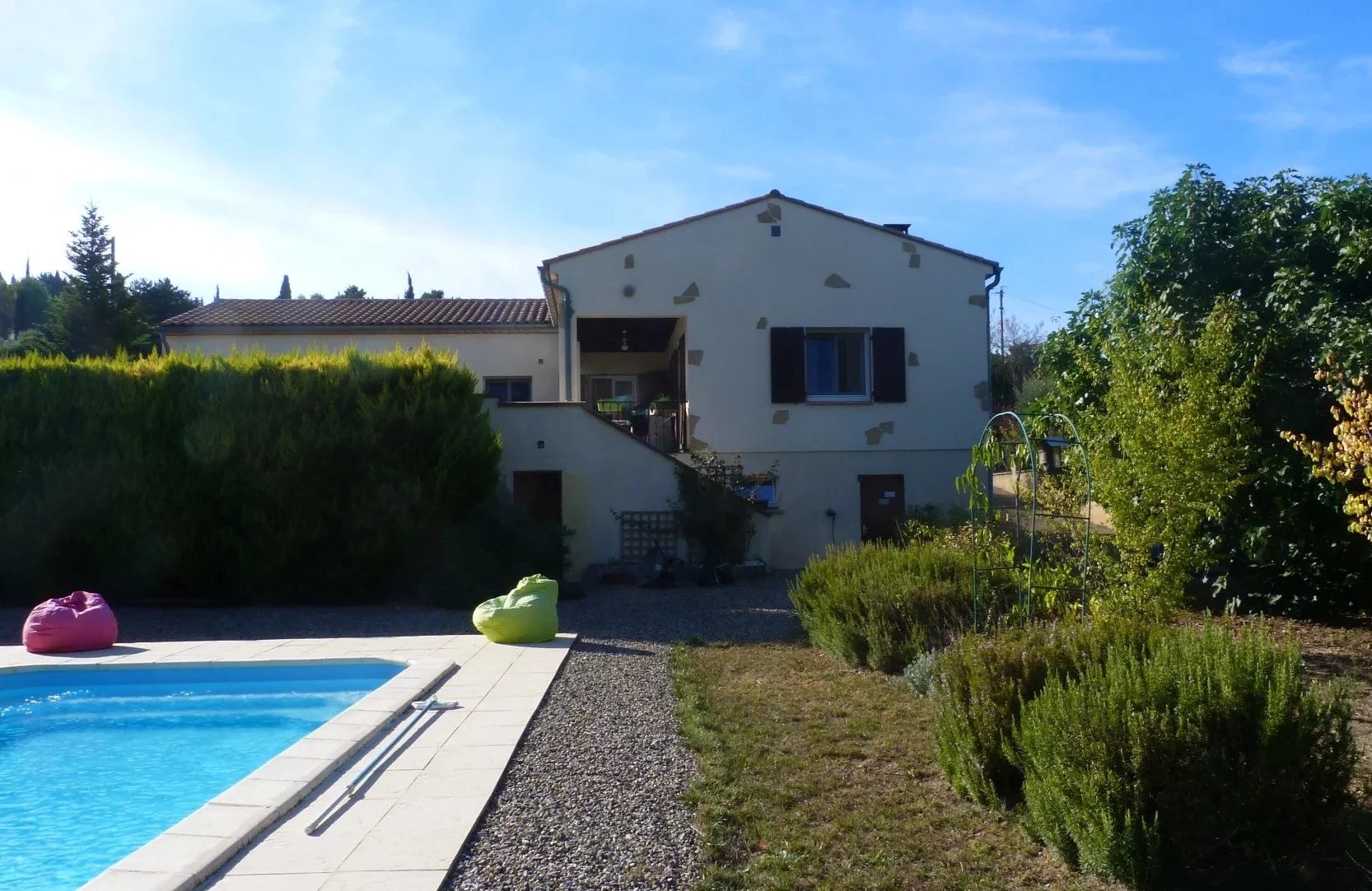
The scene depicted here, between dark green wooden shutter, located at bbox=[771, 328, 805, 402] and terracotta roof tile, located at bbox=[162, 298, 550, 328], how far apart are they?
485 cm

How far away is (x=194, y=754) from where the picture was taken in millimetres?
8539

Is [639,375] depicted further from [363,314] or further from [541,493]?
[541,493]

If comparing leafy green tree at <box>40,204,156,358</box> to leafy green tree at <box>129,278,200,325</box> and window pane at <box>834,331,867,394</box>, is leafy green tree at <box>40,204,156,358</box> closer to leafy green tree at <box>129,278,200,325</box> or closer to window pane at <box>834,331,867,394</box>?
leafy green tree at <box>129,278,200,325</box>

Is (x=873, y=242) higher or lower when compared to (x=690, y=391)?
higher

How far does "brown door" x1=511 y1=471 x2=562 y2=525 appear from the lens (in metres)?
16.7

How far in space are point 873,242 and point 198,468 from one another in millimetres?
11111

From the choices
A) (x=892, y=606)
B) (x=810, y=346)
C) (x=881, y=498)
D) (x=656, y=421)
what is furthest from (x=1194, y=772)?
(x=656, y=421)

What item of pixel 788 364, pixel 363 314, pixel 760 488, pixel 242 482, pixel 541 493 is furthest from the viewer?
pixel 363 314

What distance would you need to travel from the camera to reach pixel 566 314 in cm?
1797

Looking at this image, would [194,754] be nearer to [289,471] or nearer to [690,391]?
[289,471]

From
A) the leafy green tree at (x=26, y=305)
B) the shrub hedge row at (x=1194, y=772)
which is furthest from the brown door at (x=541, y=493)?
the leafy green tree at (x=26, y=305)

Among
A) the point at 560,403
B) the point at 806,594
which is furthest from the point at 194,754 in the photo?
the point at 560,403

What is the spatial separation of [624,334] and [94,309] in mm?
25311

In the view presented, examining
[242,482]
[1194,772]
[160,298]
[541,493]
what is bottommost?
[1194,772]
